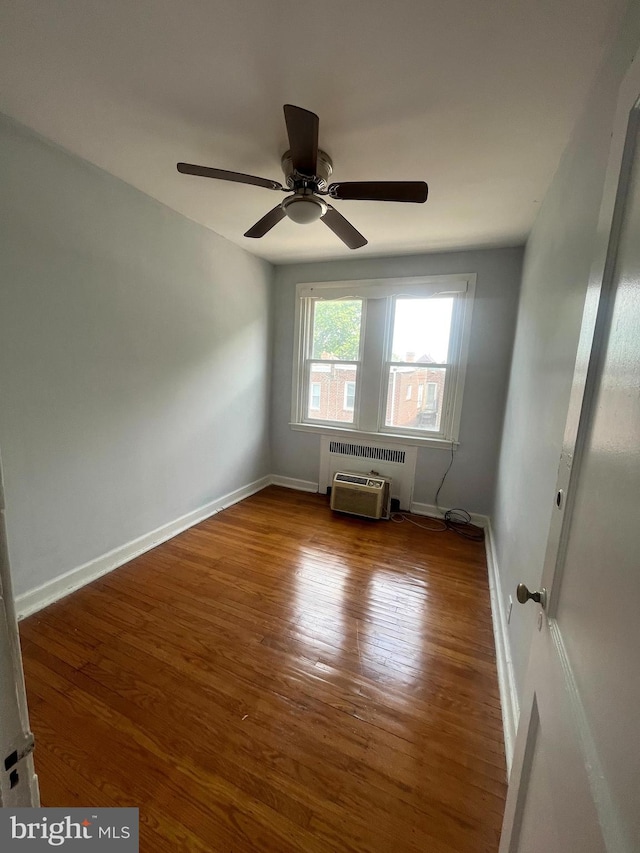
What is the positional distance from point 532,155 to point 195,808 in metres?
3.02

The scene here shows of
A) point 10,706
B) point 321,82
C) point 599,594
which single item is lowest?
point 10,706

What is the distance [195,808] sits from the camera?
1.11 m

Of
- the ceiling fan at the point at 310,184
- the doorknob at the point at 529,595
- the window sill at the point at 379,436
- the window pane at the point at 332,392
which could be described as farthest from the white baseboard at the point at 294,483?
the doorknob at the point at 529,595

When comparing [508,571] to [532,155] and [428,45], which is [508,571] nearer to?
[532,155]

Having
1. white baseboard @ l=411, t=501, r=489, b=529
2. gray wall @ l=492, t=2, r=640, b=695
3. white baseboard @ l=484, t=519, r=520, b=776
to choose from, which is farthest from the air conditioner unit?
gray wall @ l=492, t=2, r=640, b=695

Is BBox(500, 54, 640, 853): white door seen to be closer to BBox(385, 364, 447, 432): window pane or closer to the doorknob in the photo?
the doorknob

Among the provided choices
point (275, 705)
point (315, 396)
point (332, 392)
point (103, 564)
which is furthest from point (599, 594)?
point (315, 396)

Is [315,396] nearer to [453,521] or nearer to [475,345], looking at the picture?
[475,345]

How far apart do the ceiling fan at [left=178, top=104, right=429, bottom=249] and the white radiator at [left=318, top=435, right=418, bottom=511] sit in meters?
2.22

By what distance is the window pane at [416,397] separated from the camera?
3.38 m

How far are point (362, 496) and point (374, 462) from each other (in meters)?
0.47

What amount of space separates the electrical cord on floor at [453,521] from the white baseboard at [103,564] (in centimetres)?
180

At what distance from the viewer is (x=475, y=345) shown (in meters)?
3.13

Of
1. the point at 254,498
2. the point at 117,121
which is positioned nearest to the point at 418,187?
the point at 117,121
